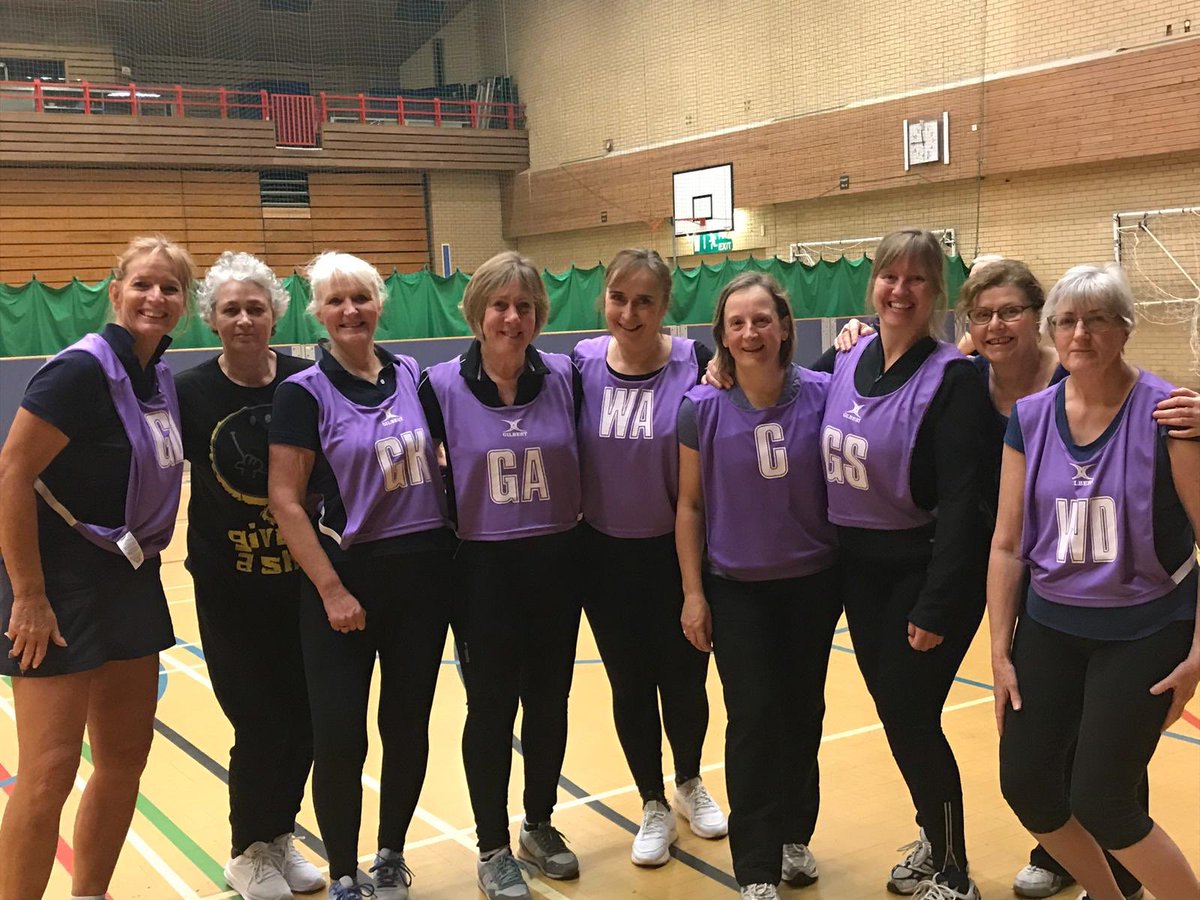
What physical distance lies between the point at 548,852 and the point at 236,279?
6.50 ft

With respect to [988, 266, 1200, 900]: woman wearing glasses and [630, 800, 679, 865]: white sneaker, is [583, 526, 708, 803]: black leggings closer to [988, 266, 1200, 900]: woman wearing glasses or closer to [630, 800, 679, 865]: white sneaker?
[630, 800, 679, 865]: white sneaker

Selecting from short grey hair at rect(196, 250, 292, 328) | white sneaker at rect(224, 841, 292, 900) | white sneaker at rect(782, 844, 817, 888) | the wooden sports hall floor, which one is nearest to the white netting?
the wooden sports hall floor

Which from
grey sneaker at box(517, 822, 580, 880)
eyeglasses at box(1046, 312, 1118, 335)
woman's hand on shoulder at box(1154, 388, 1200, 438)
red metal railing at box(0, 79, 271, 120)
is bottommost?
grey sneaker at box(517, 822, 580, 880)

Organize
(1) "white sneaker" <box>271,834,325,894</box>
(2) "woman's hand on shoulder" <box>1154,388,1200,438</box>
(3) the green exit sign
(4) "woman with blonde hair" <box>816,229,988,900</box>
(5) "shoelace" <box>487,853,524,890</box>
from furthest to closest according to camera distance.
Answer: (3) the green exit sign → (1) "white sneaker" <box>271,834,325,894</box> → (5) "shoelace" <box>487,853,524,890</box> → (4) "woman with blonde hair" <box>816,229,988,900</box> → (2) "woman's hand on shoulder" <box>1154,388,1200,438</box>

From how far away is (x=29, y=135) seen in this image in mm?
17891

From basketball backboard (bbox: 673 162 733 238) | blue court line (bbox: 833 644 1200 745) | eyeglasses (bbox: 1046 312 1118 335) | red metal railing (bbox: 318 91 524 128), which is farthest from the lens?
red metal railing (bbox: 318 91 524 128)

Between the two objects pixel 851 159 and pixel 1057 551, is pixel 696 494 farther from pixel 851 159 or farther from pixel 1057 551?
pixel 851 159

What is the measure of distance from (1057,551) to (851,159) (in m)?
16.1

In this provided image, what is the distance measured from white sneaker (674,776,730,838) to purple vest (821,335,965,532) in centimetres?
124

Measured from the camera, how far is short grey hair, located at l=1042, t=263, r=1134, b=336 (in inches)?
104

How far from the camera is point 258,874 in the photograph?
11.4 ft

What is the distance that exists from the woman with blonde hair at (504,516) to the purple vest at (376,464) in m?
0.12

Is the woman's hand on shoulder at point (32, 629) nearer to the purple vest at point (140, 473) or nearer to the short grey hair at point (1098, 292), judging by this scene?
the purple vest at point (140, 473)

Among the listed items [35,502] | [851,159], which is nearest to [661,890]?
[35,502]
